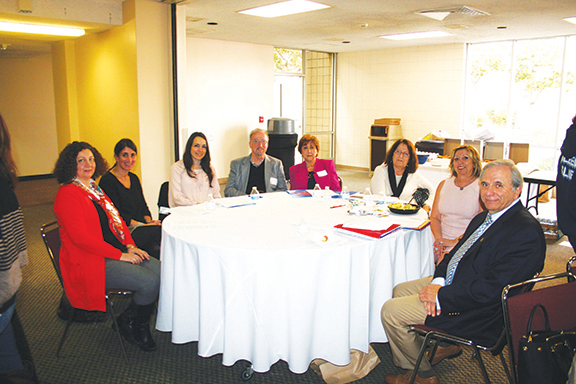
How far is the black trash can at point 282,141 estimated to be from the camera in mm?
8938

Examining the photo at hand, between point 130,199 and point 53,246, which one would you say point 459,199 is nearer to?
point 130,199

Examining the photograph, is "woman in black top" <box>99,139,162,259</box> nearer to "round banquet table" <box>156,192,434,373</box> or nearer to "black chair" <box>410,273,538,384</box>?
"round banquet table" <box>156,192,434,373</box>

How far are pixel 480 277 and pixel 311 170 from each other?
263 centimetres

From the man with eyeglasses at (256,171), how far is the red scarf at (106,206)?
4.96 ft

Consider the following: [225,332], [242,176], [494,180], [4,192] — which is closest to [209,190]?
[242,176]

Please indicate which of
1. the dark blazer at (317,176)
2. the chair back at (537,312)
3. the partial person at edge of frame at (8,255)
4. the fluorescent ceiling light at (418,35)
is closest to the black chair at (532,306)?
the chair back at (537,312)

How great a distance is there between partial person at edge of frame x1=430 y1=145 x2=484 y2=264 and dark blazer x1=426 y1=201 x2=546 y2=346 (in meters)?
1.26

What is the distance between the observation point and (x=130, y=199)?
3668mm

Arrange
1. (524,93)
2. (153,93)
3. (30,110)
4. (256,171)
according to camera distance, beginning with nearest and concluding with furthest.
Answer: (256,171), (153,93), (524,93), (30,110)

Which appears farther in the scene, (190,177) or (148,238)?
(190,177)

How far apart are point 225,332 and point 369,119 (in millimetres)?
9184

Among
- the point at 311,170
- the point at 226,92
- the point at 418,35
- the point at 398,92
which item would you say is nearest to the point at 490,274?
the point at 311,170

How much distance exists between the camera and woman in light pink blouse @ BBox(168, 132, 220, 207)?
400 centimetres

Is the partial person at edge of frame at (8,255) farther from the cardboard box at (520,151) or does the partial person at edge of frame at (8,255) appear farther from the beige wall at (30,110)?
the beige wall at (30,110)
